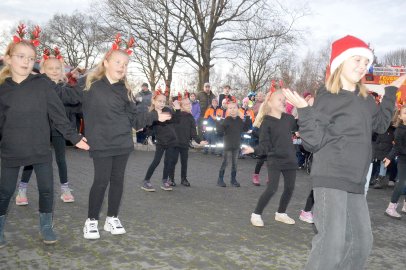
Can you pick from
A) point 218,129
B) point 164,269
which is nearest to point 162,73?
point 218,129

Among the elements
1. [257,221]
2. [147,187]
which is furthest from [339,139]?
[147,187]

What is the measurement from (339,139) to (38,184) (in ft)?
9.78

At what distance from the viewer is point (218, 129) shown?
30.3 ft

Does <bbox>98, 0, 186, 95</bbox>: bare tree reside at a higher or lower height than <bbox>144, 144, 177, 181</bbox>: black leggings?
higher

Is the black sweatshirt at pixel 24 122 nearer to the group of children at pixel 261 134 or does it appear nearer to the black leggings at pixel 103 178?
the group of children at pixel 261 134

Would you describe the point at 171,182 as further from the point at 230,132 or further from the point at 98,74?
the point at 98,74

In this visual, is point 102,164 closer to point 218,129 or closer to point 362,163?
point 362,163

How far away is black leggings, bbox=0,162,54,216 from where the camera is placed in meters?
4.26

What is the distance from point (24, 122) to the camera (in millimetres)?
4211

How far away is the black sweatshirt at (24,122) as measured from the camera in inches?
165

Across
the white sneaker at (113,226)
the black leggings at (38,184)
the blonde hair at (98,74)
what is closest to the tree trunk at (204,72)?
the blonde hair at (98,74)

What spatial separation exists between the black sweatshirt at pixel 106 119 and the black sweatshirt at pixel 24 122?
0.50 m

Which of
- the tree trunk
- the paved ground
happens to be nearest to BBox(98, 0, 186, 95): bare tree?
the tree trunk

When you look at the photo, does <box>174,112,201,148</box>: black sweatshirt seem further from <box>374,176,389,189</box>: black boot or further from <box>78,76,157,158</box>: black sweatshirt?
<box>374,176,389,189</box>: black boot
